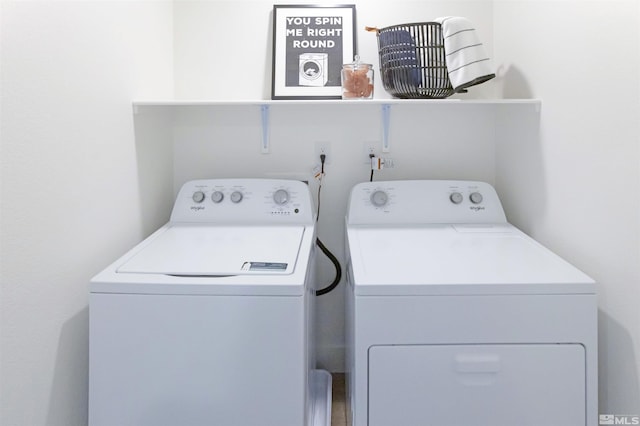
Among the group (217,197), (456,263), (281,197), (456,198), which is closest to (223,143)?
(217,197)

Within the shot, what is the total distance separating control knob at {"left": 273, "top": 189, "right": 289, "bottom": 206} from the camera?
176 cm

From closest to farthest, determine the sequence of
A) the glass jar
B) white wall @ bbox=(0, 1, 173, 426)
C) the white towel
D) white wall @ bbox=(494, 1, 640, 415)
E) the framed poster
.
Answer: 1. white wall @ bbox=(0, 1, 173, 426)
2. white wall @ bbox=(494, 1, 640, 415)
3. the white towel
4. the glass jar
5. the framed poster

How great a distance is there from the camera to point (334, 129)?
196 cm

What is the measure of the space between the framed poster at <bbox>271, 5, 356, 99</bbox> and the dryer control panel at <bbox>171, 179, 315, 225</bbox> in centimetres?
43

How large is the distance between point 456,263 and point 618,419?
23.0 inches

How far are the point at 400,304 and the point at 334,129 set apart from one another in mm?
1094

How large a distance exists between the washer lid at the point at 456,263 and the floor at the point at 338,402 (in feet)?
2.49

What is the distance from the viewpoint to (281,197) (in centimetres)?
176

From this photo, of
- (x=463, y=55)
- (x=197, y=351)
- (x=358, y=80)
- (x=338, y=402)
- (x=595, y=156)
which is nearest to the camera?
(x=197, y=351)

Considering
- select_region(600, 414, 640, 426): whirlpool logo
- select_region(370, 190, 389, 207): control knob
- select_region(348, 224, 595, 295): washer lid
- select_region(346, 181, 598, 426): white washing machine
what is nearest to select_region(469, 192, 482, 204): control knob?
select_region(348, 224, 595, 295): washer lid

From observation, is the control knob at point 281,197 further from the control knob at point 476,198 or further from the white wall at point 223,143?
the control knob at point 476,198

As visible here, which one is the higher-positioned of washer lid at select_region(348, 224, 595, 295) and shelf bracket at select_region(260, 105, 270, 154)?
shelf bracket at select_region(260, 105, 270, 154)

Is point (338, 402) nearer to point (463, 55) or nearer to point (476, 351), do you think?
point (476, 351)

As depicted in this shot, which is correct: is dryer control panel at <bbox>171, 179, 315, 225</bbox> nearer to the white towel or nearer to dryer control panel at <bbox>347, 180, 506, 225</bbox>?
dryer control panel at <bbox>347, 180, 506, 225</bbox>
